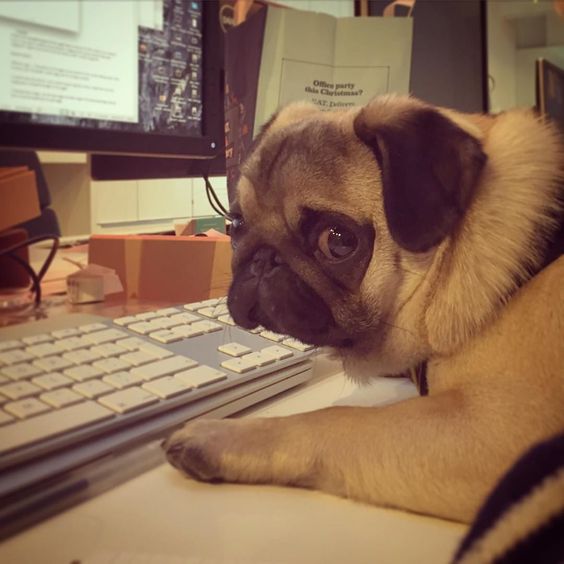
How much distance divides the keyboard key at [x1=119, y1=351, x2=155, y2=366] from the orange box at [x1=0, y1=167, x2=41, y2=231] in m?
0.40

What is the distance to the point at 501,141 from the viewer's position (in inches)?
24.4

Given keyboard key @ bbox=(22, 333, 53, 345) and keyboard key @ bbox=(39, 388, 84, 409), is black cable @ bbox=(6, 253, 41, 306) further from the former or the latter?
keyboard key @ bbox=(39, 388, 84, 409)

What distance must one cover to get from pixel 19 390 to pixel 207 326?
0.24 meters

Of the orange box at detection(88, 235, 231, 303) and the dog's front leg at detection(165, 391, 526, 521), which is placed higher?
the orange box at detection(88, 235, 231, 303)

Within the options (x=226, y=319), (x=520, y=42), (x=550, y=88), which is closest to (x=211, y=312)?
(x=226, y=319)

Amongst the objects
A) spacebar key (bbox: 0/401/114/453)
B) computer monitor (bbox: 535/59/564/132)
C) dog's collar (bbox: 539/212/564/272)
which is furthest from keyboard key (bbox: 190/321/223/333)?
computer monitor (bbox: 535/59/564/132)

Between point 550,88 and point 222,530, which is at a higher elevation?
point 550,88

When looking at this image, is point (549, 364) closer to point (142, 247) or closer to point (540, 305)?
point (540, 305)

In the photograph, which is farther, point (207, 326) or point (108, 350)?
point (207, 326)

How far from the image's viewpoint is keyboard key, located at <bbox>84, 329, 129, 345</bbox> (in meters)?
0.55

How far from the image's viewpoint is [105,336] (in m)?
0.56

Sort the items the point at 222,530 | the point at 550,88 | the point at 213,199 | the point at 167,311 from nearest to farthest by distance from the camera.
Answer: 1. the point at 222,530
2. the point at 167,311
3. the point at 213,199
4. the point at 550,88

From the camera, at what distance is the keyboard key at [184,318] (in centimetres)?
65

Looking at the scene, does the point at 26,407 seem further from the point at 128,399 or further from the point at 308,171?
the point at 308,171
